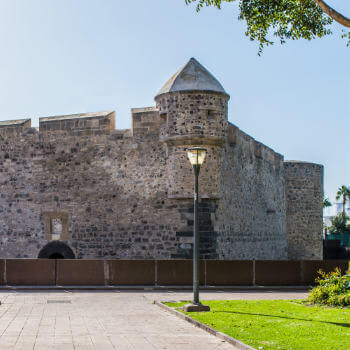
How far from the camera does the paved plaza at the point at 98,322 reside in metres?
9.03

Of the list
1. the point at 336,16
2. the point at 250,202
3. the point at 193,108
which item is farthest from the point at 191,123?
the point at 336,16

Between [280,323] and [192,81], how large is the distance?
11158 mm

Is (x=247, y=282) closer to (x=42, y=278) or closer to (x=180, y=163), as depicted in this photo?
(x=180, y=163)

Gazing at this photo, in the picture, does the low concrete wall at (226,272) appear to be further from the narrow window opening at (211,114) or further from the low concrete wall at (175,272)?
the narrow window opening at (211,114)

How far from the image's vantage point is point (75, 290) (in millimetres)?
17781

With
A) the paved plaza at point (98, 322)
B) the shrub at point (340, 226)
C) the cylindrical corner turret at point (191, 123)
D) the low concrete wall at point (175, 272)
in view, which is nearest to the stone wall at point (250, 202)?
the cylindrical corner turret at point (191, 123)

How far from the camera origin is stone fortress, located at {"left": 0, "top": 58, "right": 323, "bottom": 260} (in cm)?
2041

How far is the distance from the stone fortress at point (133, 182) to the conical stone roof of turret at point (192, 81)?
37 mm

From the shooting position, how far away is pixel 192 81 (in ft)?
66.8

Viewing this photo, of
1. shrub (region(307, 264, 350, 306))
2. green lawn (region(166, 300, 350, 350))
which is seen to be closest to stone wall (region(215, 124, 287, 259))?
shrub (region(307, 264, 350, 306))

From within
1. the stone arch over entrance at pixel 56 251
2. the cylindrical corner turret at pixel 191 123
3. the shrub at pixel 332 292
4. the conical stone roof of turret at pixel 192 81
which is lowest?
the shrub at pixel 332 292

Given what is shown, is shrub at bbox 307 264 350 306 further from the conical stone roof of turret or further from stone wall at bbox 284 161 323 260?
stone wall at bbox 284 161 323 260

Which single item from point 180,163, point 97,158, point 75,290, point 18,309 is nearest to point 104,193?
point 97,158

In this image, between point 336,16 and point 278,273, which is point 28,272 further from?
point 336,16
